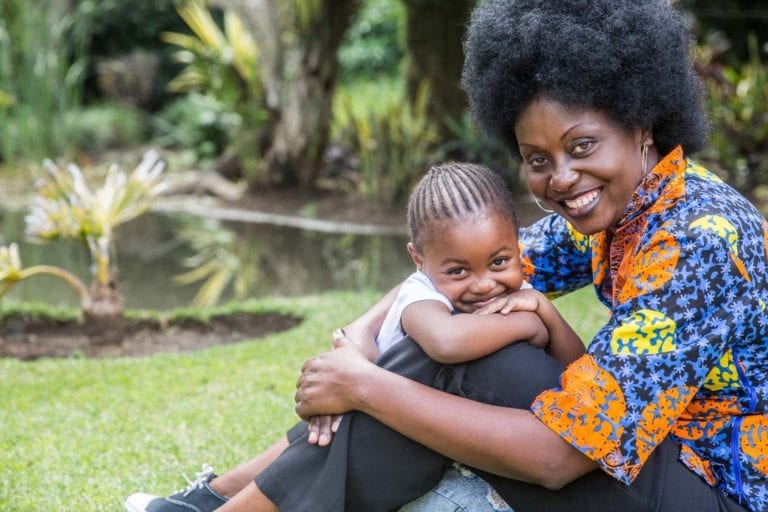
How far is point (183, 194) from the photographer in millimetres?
11172

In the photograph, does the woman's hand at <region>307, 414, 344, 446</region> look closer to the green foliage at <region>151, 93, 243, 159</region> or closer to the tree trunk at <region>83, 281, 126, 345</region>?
the tree trunk at <region>83, 281, 126, 345</region>

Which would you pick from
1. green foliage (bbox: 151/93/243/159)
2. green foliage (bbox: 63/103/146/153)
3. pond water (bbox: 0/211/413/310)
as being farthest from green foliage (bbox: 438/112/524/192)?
green foliage (bbox: 63/103/146/153)

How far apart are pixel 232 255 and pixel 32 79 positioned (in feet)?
14.0

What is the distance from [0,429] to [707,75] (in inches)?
272

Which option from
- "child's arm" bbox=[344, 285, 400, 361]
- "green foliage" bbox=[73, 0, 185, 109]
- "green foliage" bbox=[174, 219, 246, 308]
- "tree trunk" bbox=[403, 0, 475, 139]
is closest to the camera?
"child's arm" bbox=[344, 285, 400, 361]

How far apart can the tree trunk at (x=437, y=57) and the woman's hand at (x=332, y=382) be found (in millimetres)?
7782

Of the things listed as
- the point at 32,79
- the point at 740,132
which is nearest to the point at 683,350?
the point at 740,132

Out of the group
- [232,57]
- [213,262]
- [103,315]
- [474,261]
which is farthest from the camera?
[232,57]

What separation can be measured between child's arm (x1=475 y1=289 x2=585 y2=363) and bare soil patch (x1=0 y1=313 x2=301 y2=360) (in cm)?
309

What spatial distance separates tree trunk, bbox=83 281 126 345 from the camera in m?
5.06

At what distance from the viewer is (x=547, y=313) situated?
2.25 m

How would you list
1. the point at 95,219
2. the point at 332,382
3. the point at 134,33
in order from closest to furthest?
the point at 332,382
the point at 95,219
the point at 134,33

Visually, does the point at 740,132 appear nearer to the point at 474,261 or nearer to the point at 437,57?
the point at 437,57

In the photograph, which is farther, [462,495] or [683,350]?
[462,495]
